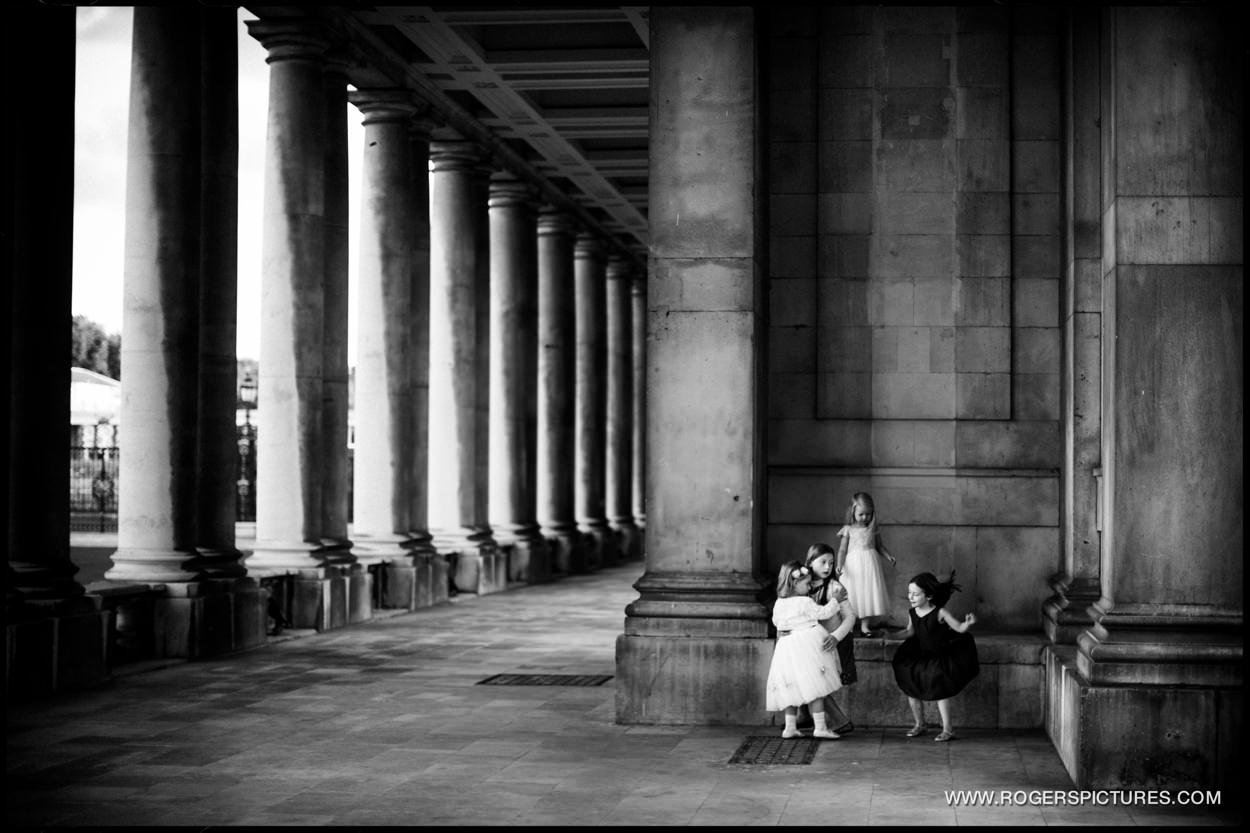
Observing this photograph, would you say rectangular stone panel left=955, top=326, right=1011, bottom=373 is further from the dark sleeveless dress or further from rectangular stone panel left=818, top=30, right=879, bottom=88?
the dark sleeveless dress

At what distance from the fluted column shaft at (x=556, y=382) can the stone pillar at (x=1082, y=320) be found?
4360 centimetres

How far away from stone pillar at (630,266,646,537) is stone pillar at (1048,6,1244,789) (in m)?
64.3

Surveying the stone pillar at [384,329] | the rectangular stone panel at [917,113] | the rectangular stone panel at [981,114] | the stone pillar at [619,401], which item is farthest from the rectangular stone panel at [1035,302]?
the stone pillar at [619,401]

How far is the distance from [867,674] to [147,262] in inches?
663

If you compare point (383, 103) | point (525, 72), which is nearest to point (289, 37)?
point (383, 103)

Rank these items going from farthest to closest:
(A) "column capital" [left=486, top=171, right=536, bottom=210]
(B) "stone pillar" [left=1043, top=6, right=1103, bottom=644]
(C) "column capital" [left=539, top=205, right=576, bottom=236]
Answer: (C) "column capital" [left=539, top=205, right=576, bottom=236]
(A) "column capital" [left=486, top=171, right=536, bottom=210]
(B) "stone pillar" [left=1043, top=6, right=1103, bottom=644]

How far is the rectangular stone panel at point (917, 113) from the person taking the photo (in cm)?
2500

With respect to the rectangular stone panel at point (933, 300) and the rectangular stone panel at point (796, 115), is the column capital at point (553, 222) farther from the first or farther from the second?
the rectangular stone panel at point (933, 300)

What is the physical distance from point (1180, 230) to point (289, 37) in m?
24.9

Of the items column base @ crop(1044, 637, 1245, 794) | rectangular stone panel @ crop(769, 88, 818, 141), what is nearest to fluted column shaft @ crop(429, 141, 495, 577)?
rectangular stone panel @ crop(769, 88, 818, 141)

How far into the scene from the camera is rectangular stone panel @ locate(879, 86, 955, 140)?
2500 cm

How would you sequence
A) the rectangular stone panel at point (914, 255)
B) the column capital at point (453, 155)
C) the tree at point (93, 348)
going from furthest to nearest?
Result: the tree at point (93, 348) → the column capital at point (453, 155) → the rectangular stone panel at point (914, 255)

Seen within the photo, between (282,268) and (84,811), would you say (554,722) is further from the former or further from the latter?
(282,268)

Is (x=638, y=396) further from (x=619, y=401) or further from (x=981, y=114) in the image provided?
(x=981, y=114)
